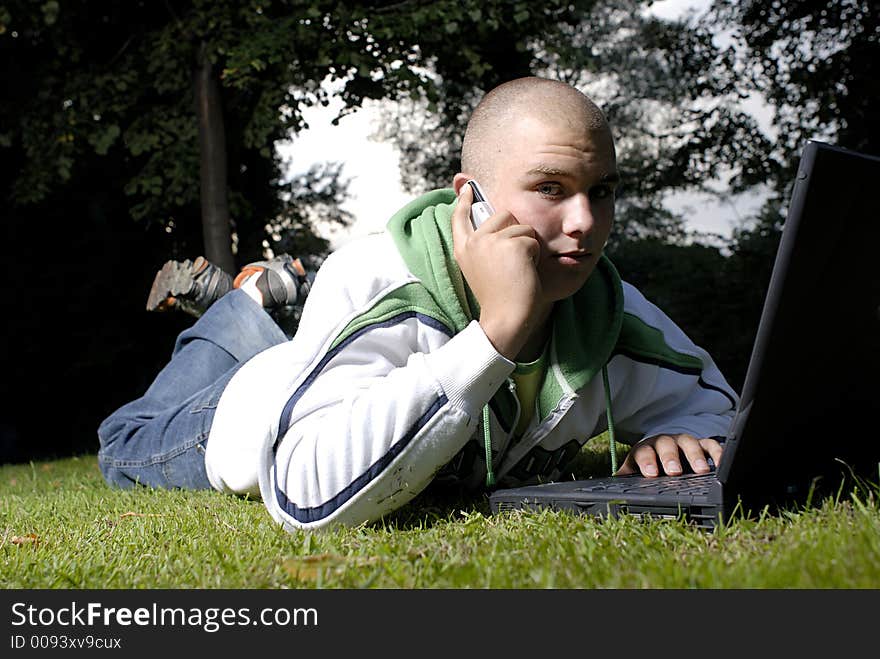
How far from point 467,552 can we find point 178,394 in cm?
269

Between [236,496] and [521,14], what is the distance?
7.82 meters

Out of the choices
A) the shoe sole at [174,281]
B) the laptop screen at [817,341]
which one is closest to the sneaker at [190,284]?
the shoe sole at [174,281]

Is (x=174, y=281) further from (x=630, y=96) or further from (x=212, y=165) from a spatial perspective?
(x=630, y=96)

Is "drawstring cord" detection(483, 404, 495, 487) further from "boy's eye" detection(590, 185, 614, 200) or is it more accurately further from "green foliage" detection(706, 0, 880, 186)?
"green foliage" detection(706, 0, 880, 186)

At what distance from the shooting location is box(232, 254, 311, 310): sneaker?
4.41 metres

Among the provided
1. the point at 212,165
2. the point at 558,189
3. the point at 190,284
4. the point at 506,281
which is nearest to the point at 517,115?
the point at 558,189

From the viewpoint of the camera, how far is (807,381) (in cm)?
198

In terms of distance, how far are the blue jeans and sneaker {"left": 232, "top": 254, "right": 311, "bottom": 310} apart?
0.09 m

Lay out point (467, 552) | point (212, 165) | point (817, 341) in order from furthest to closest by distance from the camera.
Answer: point (212, 165), point (467, 552), point (817, 341)

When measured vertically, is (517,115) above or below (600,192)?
above

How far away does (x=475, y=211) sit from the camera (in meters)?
2.56

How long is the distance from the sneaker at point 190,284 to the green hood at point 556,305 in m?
2.48

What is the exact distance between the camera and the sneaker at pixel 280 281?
441cm
